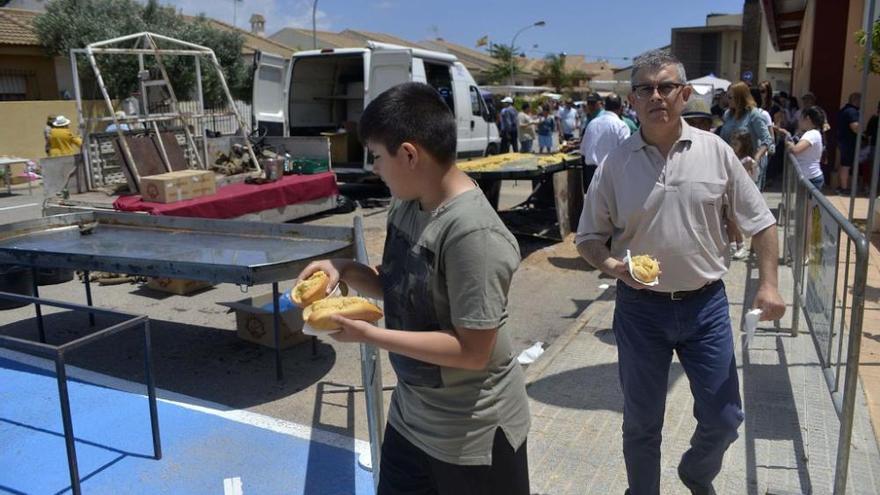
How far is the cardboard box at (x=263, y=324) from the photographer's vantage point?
223 inches

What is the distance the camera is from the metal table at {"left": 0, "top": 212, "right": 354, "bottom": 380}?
4.56 metres

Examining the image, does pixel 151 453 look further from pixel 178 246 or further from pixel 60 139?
pixel 60 139

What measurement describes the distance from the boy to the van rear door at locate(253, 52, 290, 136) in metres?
12.2

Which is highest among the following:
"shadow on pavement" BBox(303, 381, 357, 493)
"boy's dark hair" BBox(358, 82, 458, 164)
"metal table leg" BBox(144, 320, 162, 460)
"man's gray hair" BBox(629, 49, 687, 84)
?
"man's gray hair" BBox(629, 49, 687, 84)

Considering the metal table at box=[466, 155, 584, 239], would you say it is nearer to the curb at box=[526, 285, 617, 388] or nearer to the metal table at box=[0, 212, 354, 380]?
the curb at box=[526, 285, 617, 388]

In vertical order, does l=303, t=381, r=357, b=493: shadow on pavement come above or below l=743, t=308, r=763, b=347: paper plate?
below

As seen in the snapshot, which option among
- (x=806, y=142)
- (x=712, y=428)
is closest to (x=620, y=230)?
(x=712, y=428)

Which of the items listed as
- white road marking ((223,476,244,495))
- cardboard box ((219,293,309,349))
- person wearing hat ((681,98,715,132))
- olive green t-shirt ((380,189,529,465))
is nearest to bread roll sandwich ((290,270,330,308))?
olive green t-shirt ((380,189,529,465))

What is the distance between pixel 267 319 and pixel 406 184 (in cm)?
403

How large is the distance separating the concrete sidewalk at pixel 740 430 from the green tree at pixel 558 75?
80316 millimetres

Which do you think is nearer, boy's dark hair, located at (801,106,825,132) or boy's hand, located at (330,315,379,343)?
boy's hand, located at (330,315,379,343)

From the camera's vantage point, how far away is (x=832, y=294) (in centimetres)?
342

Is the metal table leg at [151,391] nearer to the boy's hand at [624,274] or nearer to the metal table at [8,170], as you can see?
the boy's hand at [624,274]

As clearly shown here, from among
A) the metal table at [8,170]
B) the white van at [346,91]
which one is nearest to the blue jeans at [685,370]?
the white van at [346,91]
